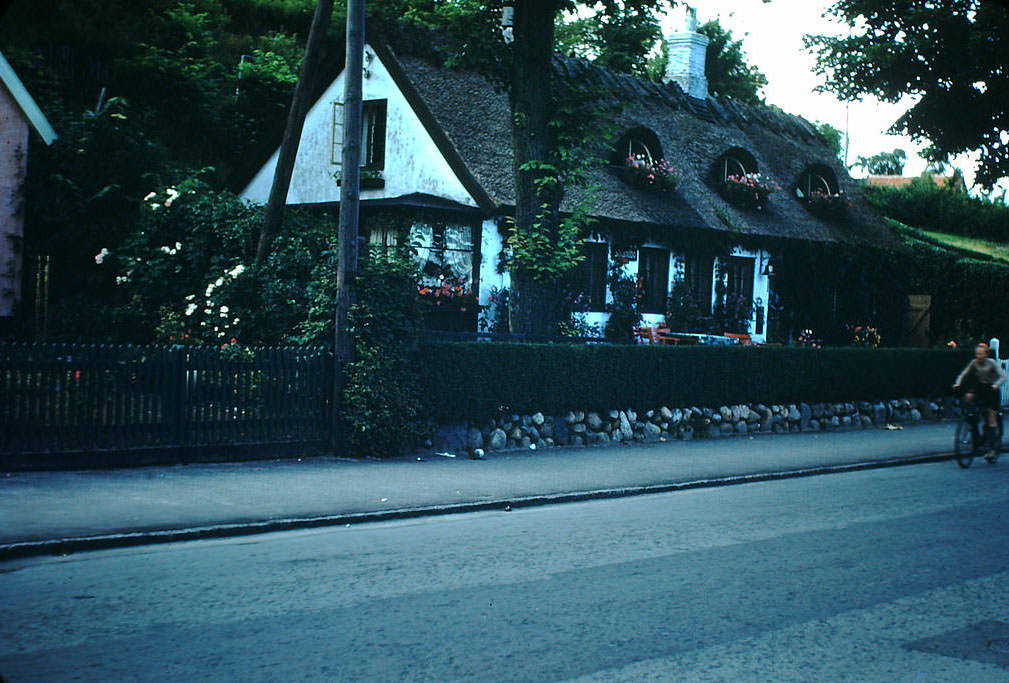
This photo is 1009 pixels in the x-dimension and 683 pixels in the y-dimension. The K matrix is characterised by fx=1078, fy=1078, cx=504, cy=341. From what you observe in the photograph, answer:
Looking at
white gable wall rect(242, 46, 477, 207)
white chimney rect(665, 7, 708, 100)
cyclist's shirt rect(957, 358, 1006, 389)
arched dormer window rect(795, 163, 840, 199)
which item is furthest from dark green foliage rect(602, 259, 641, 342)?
cyclist's shirt rect(957, 358, 1006, 389)

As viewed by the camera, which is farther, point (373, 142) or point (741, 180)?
point (741, 180)

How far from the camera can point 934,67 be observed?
2961cm

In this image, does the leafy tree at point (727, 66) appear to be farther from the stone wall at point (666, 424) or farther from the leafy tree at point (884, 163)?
the leafy tree at point (884, 163)

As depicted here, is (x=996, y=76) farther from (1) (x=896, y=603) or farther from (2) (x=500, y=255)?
(1) (x=896, y=603)

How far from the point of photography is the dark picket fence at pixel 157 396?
11.7 m

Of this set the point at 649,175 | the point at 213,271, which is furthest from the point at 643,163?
the point at 213,271

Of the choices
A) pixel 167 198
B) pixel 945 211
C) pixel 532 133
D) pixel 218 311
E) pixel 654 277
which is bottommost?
pixel 218 311

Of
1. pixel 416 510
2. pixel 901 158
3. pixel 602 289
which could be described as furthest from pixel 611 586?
pixel 901 158

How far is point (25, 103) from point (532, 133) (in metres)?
11.6

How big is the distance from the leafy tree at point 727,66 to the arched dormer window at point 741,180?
27.8 metres

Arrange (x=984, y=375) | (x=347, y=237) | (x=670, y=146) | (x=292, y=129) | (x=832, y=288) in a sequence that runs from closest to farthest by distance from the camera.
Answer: (x=347, y=237) → (x=984, y=375) → (x=292, y=129) → (x=670, y=146) → (x=832, y=288)

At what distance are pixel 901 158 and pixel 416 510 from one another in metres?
111

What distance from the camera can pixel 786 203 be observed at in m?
31.3

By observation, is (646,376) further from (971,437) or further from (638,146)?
(638,146)
